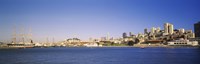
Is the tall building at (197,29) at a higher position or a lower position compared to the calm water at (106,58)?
higher

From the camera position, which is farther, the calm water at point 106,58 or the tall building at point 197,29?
the tall building at point 197,29

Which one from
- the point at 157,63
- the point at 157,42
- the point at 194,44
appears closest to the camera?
the point at 157,63

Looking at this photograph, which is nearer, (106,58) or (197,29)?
(106,58)

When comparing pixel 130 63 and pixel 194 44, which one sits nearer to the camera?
pixel 130 63

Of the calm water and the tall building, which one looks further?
the tall building

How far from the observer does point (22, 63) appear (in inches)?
1690

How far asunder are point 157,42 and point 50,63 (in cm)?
15925

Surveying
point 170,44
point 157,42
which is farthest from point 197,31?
point 170,44

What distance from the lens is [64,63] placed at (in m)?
42.5

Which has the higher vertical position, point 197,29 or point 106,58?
point 197,29

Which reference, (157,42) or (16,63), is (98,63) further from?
(157,42)

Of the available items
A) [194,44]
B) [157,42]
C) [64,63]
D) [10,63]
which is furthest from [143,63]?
[157,42]

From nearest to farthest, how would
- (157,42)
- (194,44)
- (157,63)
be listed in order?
(157,63)
(194,44)
(157,42)

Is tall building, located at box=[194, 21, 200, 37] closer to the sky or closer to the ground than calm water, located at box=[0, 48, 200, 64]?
closer to the sky
